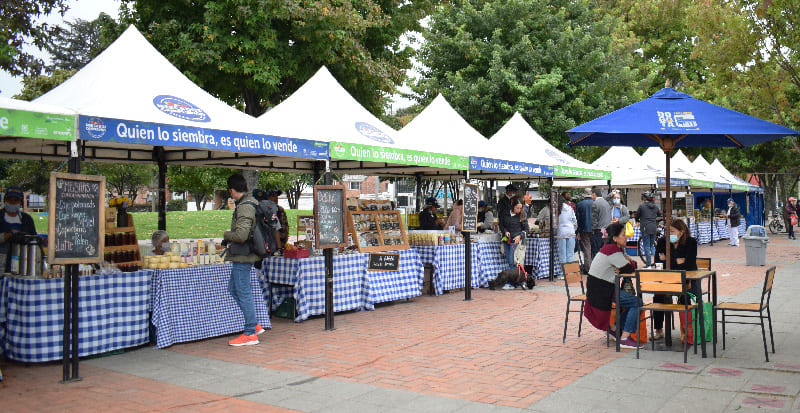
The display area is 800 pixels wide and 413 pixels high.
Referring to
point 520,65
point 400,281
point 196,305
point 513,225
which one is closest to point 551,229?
point 513,225

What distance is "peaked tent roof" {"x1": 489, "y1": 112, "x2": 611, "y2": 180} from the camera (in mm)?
13250

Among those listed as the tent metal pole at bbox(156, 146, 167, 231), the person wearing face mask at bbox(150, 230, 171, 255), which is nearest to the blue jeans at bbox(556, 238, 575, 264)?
the tent metal pole at bbox(156, 146, 167, 231)

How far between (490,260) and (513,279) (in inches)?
25.0

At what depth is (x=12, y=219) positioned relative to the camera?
807cm

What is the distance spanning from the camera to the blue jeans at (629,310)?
7083 millimetres

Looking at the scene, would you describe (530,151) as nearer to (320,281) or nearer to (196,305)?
(320,281)

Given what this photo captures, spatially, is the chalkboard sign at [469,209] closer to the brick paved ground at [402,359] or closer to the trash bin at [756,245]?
the brick paved ground at [402,359]

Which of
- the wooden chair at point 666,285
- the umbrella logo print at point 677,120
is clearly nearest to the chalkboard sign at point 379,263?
the wooden chair at point 666,285

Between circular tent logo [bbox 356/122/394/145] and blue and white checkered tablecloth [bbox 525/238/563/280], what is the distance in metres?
5.28

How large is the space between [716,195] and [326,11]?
3138 centimetres

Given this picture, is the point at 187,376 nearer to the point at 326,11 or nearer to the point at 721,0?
the point at 326,11

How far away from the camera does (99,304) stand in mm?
6832

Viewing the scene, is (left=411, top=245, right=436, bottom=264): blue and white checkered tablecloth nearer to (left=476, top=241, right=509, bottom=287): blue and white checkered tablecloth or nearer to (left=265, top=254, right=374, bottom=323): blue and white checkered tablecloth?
(left=476, top=241, right=509, bottom=287): blue and white checkered tablecloth

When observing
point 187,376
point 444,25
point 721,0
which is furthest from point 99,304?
point 444,25
